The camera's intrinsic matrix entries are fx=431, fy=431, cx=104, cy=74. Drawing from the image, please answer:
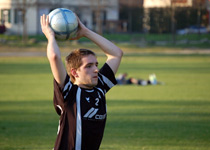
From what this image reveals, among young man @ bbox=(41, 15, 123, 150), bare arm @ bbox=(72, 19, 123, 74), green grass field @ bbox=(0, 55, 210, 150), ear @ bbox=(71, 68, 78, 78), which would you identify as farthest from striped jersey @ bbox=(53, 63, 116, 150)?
green grass field @ bbox=(0, 55, 210, 150)

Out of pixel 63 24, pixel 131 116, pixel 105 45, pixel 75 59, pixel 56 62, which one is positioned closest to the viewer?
pixel 56 62

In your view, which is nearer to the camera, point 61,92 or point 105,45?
point 61,92

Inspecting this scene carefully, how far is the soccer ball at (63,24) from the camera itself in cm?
451

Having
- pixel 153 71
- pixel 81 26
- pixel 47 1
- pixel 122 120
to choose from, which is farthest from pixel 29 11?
pixel 81 26

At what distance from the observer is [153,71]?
74.0 feet

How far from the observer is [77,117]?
13.5 feet

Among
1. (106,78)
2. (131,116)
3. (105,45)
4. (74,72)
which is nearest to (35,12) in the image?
(131,116)

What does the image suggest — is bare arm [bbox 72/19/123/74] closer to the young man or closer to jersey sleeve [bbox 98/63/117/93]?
jersey sleeve [bbox 98/63/117/93]

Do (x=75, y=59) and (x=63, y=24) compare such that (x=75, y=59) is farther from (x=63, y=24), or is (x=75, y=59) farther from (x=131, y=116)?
(x=131, y=116)

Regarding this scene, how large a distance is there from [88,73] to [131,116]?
6.72 m

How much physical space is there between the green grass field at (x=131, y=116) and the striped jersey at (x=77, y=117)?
139 inches

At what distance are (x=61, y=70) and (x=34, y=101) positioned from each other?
9346 millimetres

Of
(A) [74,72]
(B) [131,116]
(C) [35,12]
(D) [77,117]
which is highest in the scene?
(C) [35,12]

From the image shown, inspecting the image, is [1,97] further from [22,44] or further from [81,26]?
[22,44]
